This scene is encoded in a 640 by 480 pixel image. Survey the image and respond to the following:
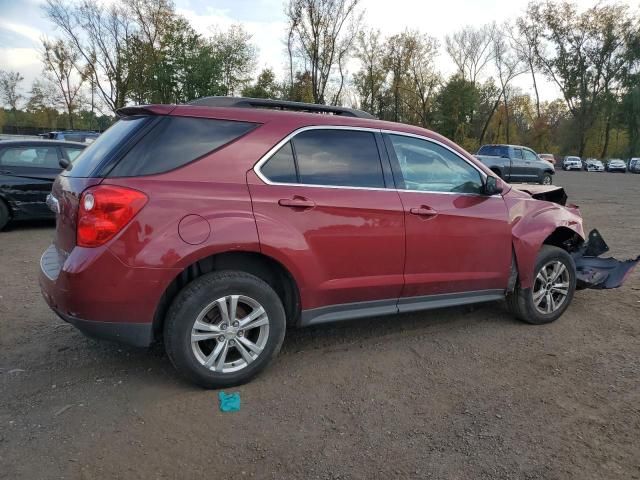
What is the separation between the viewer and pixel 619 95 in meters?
57.2

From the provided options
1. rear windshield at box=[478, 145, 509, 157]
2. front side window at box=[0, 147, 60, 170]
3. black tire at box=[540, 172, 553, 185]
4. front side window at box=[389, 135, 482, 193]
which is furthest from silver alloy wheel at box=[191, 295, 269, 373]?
black tire at box=[540, 172, 553, 185]

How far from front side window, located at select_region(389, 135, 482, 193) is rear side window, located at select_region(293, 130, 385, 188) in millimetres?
243

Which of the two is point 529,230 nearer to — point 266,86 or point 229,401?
point 229,401

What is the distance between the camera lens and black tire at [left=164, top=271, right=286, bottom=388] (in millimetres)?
3000

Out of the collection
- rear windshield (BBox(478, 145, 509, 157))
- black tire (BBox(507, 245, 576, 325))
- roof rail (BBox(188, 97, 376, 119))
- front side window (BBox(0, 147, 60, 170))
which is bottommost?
black tire (BBox(507, 245, 576, 325))

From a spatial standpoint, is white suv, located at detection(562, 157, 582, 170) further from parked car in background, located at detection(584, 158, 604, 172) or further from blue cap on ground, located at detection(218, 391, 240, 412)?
blue cap on ground, located at detection(218, 391, 240, 412)

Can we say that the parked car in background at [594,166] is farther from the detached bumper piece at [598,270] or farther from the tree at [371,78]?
the detached bumper piece at [598,270]

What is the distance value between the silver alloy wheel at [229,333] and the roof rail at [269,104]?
133 centimetres

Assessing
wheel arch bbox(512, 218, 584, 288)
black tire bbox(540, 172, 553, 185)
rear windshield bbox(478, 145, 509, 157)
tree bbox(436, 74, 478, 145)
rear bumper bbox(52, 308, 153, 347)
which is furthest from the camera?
tree bbox(436, 74, 478, 145)

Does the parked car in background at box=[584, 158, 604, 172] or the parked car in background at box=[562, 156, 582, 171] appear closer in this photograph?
the parked car in background at box=[562, 156, 582, 171]

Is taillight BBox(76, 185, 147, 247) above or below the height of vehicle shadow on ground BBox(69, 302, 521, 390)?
above

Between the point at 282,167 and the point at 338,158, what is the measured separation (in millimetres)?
450

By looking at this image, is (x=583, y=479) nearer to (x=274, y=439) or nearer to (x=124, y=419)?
(x=274, y=439)

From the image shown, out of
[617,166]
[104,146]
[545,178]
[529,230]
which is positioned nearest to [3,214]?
[104,146]
